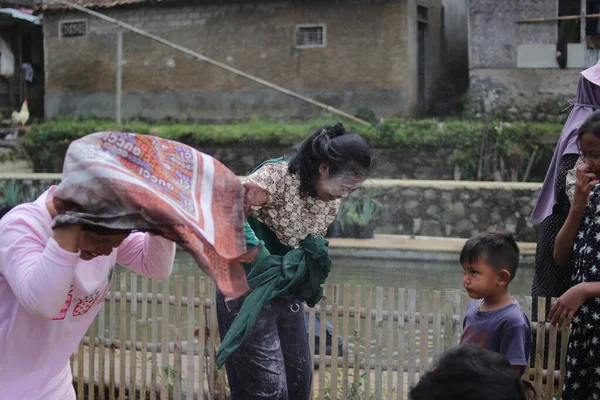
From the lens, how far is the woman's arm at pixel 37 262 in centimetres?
233

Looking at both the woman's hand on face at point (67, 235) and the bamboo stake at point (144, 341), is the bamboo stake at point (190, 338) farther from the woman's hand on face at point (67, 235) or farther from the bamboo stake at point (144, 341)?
the woman's hand on face at point (67, 235)

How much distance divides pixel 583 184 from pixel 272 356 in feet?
4.98

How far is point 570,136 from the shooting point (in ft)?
13.6

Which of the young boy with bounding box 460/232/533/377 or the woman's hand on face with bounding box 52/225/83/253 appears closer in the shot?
the woman's hand on face with bounding box 52/225/83/253

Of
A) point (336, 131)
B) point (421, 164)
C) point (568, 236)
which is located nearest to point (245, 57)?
point (421, 164)

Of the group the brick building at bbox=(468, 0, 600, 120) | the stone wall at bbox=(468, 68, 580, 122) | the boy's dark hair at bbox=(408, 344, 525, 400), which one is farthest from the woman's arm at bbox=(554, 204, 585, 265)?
the brick building at bbox=(468, 0, 600, 120)

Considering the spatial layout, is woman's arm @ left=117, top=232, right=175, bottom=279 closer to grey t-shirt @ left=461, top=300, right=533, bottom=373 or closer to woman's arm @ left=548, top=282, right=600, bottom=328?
grey t-shirt @ left=461, top=300, right=533, bottom=373

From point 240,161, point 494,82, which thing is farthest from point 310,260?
point 494,82

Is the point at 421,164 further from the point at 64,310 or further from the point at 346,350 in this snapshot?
the point at 64,310

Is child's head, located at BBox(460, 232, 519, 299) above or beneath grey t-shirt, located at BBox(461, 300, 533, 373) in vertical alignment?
above

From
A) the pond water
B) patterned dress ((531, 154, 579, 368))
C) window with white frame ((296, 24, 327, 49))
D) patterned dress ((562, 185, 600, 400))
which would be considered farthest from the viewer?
window with white frame ((296, 24, 327, 49))

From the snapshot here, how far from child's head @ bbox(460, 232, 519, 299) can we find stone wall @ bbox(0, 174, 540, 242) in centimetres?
1038

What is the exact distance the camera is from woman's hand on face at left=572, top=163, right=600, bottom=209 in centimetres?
359

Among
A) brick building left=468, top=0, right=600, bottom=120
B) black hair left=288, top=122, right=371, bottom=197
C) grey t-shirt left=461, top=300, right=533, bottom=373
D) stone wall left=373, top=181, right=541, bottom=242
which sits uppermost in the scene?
brick building left=468, top=0, right=600, bottom=120
